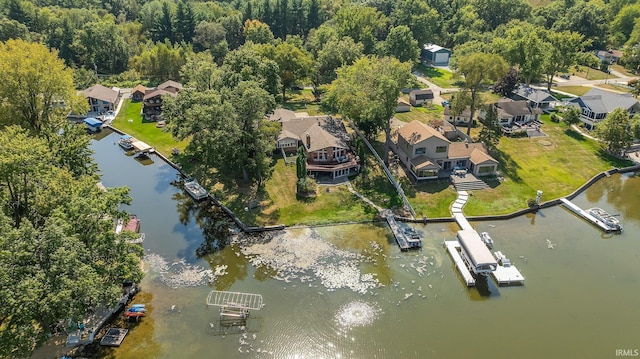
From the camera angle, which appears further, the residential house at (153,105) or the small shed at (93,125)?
A: the residential house at (153,105)

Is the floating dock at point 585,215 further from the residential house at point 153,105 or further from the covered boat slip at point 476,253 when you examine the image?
the residential house at point 153,105

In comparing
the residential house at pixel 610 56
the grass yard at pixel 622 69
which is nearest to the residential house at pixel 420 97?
the residential house at pixel 610 56

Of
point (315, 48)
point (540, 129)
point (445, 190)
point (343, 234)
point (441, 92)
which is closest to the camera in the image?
point (343, 234)

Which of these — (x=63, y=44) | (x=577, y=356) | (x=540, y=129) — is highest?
(x=63, y=44)

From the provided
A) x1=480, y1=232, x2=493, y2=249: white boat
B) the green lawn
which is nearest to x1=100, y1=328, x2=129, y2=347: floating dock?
x1=480, y1=232, x2=493, y2=249: white boat

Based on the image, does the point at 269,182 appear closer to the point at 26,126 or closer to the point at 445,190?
the point at 445,190

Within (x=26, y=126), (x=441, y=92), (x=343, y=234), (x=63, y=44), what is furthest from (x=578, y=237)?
(x=63, y=44)

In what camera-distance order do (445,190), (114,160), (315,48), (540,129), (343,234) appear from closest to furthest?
1. (343,234)
2. (445,190)
3. (114,160)
4. (540,129)
5. (315,48)

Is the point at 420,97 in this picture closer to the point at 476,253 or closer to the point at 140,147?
the point at 476,253
